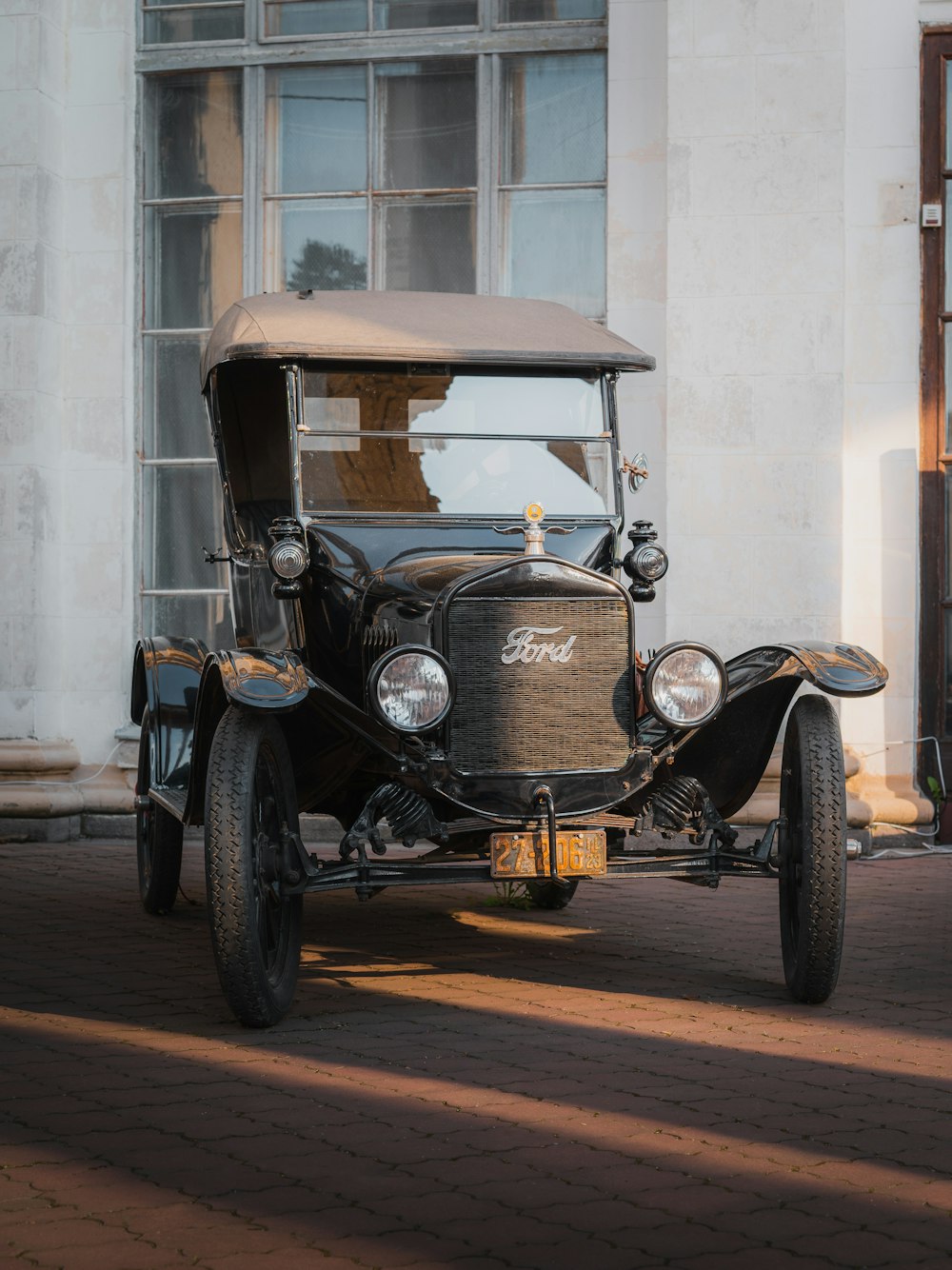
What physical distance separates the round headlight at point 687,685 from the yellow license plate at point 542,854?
1.52 feet

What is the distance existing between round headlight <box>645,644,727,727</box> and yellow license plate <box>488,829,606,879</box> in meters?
0.46

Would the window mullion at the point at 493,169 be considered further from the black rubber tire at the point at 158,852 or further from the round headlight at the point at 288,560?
the round headlight at the point at 288,560

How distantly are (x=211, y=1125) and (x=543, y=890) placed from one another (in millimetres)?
3450

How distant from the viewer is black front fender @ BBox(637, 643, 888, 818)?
5.05 metres

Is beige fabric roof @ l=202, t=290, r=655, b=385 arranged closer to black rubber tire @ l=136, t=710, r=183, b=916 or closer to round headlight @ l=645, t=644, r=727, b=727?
round headlight @ l=645, t=644, r=727, b=727

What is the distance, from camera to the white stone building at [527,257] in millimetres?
9234

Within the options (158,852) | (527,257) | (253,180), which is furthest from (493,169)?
(158,852)

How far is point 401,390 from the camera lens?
5.94 metres

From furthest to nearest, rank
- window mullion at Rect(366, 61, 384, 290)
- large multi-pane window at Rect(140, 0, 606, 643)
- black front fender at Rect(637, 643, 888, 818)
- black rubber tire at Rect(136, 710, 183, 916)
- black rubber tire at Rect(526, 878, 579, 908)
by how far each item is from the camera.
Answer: window mullion at Rect(366, 61, 384, 290) → large multi-pane window at Rect(140, 0, 606, 643) → black rubber tire at Rect(526, 878, 579, 908) → black rubber tire at Rect(136, 710, 183, 916) → black front fender at Rect(637, 643, 888, 818)

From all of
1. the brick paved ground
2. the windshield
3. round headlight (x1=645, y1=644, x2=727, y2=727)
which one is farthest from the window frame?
round headlight (x1=645, y1=644, x2=727, y2=727)

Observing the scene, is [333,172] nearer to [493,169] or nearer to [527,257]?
[493,169]

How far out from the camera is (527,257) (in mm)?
10078

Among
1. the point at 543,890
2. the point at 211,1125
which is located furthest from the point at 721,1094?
the point at 543,890

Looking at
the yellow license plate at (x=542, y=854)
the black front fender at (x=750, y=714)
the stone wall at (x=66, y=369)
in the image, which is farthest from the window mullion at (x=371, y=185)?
the yellow license plate at (x=542, y=854)
